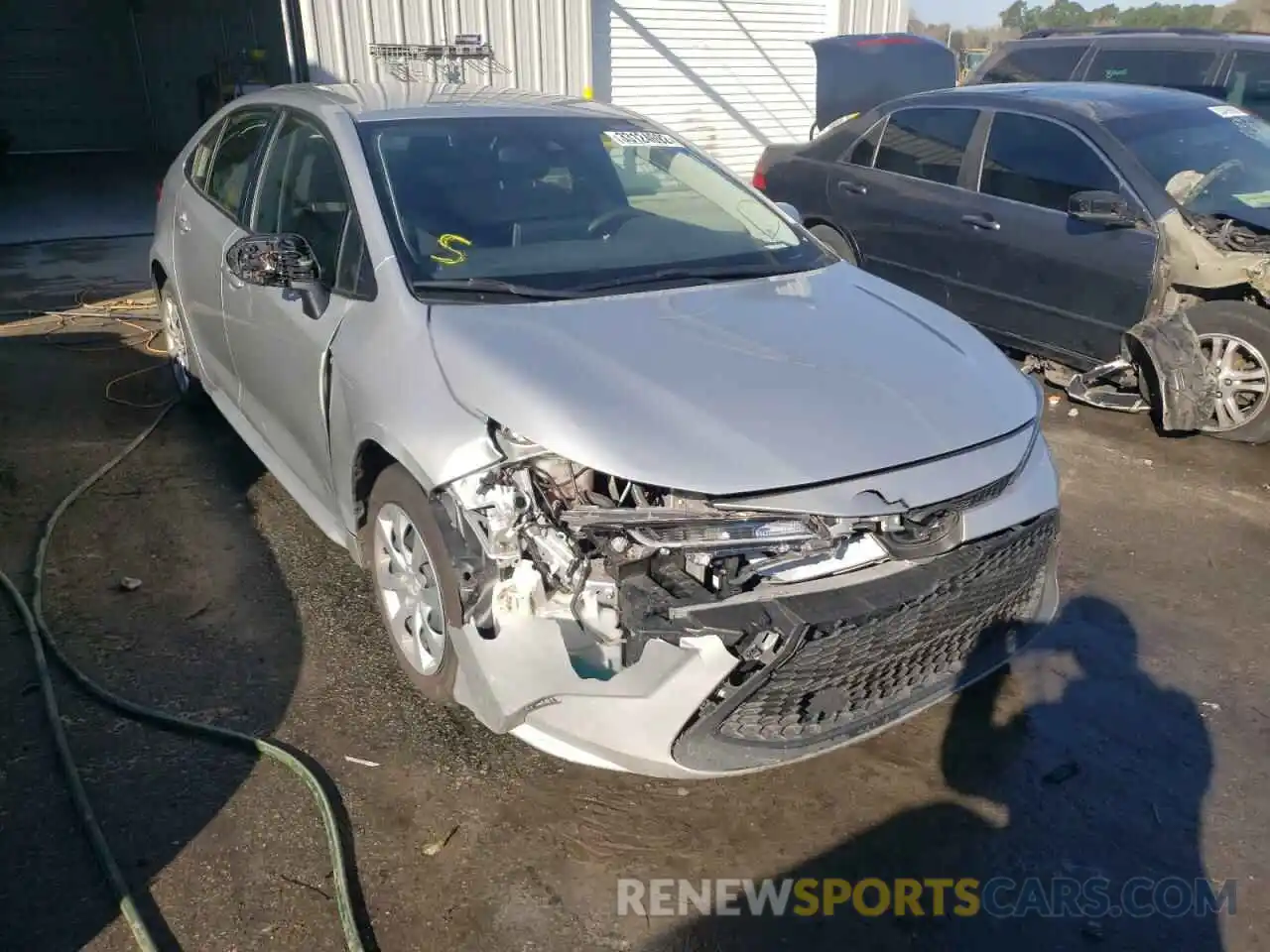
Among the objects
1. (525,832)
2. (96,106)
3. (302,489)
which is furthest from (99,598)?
(96,106)

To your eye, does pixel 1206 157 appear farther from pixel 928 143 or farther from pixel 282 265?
pixel 282 265

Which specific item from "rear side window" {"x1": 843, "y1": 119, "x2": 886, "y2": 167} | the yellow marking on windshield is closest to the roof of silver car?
the yellow marking on windshield

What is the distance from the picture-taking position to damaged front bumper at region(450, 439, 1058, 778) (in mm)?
2244

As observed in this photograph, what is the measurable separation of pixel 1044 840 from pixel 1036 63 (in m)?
8.48

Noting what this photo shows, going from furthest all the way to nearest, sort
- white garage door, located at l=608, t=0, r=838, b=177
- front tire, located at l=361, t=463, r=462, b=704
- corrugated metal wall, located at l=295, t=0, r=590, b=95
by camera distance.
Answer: white garage door, located at l=608, t=0, r=838, b=177
corrugated metal wall, located at l=295, t=0, r=590, b=95
front tire, located at l=361, t=463, r=462, b=704

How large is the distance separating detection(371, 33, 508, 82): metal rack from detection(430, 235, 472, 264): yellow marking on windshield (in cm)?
700

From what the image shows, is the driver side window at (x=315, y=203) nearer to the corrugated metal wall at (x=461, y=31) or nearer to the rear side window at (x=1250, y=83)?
the corrugated metal wall at (x=461, y=31)

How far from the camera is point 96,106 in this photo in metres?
18.5

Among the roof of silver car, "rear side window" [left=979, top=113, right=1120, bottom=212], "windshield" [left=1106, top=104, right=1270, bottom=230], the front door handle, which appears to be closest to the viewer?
the roof of silver car

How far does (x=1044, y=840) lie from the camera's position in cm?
259

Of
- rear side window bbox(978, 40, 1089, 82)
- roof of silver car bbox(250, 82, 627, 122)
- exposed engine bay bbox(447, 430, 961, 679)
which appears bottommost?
exposed engine bay bbox(447, 430, 961, 679)

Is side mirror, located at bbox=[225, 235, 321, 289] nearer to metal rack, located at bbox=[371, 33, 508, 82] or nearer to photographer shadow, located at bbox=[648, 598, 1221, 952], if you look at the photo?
photographer shadow, located at bbox=[648, 598, 1221, 952]

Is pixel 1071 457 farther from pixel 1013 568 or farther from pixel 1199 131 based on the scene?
pixel 1013 568

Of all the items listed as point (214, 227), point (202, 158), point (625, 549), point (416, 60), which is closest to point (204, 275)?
point (214, 227)
